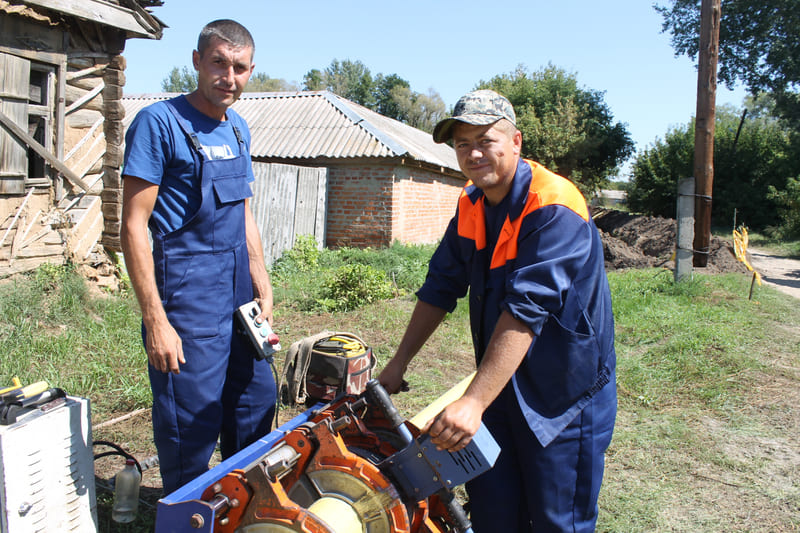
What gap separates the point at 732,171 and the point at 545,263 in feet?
93.2

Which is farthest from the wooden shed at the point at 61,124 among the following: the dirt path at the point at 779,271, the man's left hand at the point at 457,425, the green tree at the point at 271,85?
the green tree at the point at 271,85

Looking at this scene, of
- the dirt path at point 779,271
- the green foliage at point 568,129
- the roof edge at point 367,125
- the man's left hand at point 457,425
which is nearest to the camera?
the man's left hand at point 457,425

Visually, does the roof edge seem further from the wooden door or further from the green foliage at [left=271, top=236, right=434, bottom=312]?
the wooden door

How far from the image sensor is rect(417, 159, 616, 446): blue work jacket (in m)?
1.79

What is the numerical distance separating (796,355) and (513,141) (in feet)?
17.9

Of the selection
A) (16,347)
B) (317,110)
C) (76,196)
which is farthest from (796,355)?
(317,110)

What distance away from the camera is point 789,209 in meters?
21.8

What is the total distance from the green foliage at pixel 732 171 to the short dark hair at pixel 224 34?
2592cm

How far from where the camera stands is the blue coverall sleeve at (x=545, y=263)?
1.76 m

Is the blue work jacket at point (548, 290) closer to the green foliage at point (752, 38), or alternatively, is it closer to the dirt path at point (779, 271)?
the dirt path at point (779, 271)

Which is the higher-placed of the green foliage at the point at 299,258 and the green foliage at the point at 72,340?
the green foliage at the point at 299,258

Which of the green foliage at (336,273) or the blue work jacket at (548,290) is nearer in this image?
the blue work jacket at (548,290)

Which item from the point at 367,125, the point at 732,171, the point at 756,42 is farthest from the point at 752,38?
the point at 367,125

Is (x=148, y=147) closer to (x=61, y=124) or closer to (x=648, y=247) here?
(x=61, y=124)
